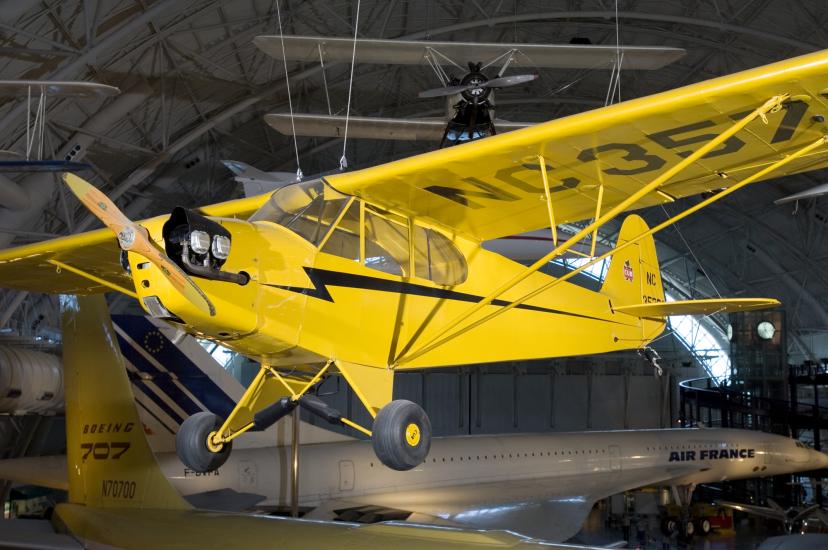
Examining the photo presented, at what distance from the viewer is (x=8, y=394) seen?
1404cm

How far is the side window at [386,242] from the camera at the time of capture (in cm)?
663

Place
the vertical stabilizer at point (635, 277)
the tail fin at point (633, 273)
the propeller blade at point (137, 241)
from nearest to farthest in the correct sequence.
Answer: the propeller blade at point (137, 241)
the vertical stabilizer at point (635, 277)
the tail fin at point (633, 273)

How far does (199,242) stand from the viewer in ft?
16.9

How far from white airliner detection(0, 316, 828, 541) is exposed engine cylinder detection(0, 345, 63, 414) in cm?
170

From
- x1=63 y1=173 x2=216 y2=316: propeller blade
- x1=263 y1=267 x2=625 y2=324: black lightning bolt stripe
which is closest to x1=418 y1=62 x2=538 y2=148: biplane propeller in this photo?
x1=263 y1=267 x2=625 y2=324: black lightning bolt stripe

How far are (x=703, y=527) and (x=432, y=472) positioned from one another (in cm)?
1139

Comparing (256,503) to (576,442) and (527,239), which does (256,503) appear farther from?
(527,239)

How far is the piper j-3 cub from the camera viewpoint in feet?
17.2

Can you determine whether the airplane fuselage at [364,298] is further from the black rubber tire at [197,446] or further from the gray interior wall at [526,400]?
the gray interior wall at [526,400]

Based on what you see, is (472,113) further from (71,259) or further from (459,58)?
(71,259)

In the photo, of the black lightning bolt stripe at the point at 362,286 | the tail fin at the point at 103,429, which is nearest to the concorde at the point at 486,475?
the tail fin at the point at 103,429

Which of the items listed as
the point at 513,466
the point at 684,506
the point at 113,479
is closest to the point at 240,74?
the point at 513,466

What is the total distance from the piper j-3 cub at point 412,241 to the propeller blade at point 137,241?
0.01 m

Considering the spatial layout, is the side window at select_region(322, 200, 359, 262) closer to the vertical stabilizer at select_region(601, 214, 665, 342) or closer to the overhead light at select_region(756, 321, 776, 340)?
the vertical stabilizer at select_region(601, 214, 665, 342)
